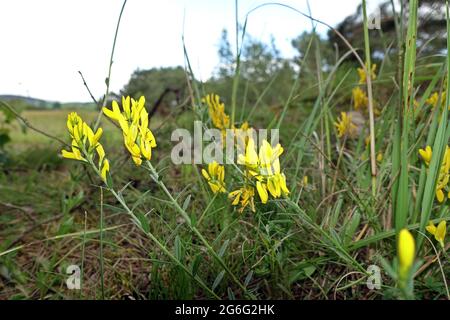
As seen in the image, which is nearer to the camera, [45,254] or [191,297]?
[191,297]

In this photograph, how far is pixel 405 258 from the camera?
0.31 meters

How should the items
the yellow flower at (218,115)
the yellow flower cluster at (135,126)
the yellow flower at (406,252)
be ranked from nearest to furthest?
the yellow flower at (406,252) < the yellow flower cluster at (135,126) < the yellow flower at (218,115)

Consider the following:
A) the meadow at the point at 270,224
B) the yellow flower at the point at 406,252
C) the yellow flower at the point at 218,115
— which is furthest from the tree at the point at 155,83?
the yellow flower at the point at 406,252

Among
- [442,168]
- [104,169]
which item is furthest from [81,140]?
[442,168]

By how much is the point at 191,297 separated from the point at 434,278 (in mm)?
454

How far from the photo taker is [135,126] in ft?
2.02

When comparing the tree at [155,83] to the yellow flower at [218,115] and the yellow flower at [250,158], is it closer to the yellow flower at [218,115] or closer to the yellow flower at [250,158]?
the yellow flower at [218,115]

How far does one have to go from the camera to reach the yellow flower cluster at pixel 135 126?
24.0 inches

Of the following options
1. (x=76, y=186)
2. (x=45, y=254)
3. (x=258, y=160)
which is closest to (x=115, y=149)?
(x=76, y=186)

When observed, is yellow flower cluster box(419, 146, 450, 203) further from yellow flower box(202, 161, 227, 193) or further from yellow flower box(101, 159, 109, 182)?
yellow flower box(101, 159, 109, 182)

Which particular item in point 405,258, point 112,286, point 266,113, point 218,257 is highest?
point 266,113

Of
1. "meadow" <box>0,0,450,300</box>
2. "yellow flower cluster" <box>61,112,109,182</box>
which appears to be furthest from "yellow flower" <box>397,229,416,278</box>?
"yellow flower cluster" <box>61,112,109,182</box>

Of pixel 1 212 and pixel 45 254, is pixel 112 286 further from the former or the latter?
pixel 1 212

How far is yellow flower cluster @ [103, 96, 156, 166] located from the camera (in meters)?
0.61
